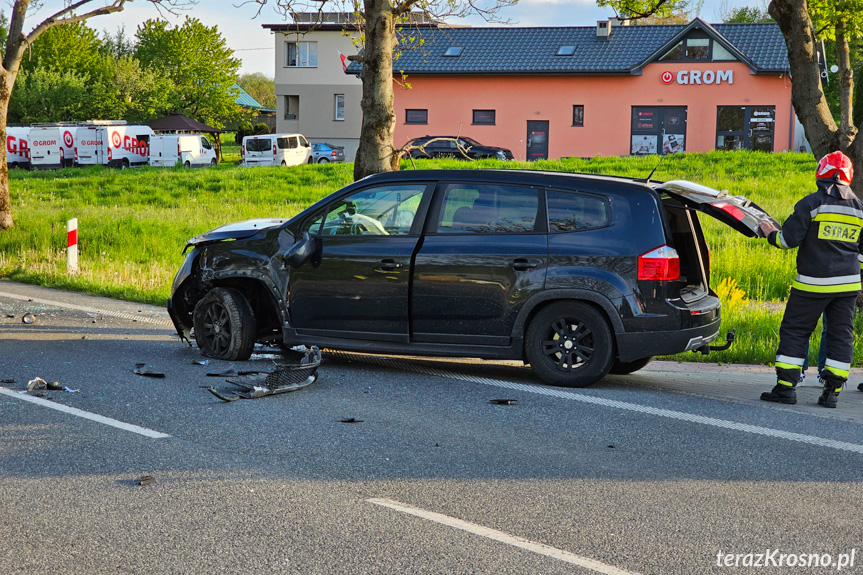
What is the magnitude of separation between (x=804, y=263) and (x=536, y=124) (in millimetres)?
41233

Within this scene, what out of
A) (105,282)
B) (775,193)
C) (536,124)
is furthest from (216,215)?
(536,124)

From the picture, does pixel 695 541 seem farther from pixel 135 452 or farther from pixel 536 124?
pixel 536 124

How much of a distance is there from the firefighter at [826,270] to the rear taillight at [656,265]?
2.50 feet

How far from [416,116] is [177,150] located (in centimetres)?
1266

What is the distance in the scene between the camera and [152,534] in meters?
4.27

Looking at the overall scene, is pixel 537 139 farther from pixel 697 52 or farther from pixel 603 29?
pixel 697 52

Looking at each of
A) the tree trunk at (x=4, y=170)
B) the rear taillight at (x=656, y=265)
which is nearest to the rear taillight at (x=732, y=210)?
the rear taillight at (x=656, y=265)

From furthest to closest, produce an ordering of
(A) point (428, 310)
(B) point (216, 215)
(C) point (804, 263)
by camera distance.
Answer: (B) point (216, 215), (A) point (428, 310), (C) point (804, 263)

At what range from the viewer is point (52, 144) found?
5116cm

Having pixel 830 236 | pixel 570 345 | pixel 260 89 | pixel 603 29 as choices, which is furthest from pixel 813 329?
pixel 260 89

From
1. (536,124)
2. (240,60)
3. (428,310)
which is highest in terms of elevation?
(240,60)

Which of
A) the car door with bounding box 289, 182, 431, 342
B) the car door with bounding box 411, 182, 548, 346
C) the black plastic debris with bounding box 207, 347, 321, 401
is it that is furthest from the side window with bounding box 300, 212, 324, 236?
the black plastic debris with bounding box 207, 347, 321, 401

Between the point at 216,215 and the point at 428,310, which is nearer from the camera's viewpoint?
the point at 428,310

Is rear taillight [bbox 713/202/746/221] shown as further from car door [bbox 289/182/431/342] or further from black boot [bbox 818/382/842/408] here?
car door [bbox 289/182/431/342]
